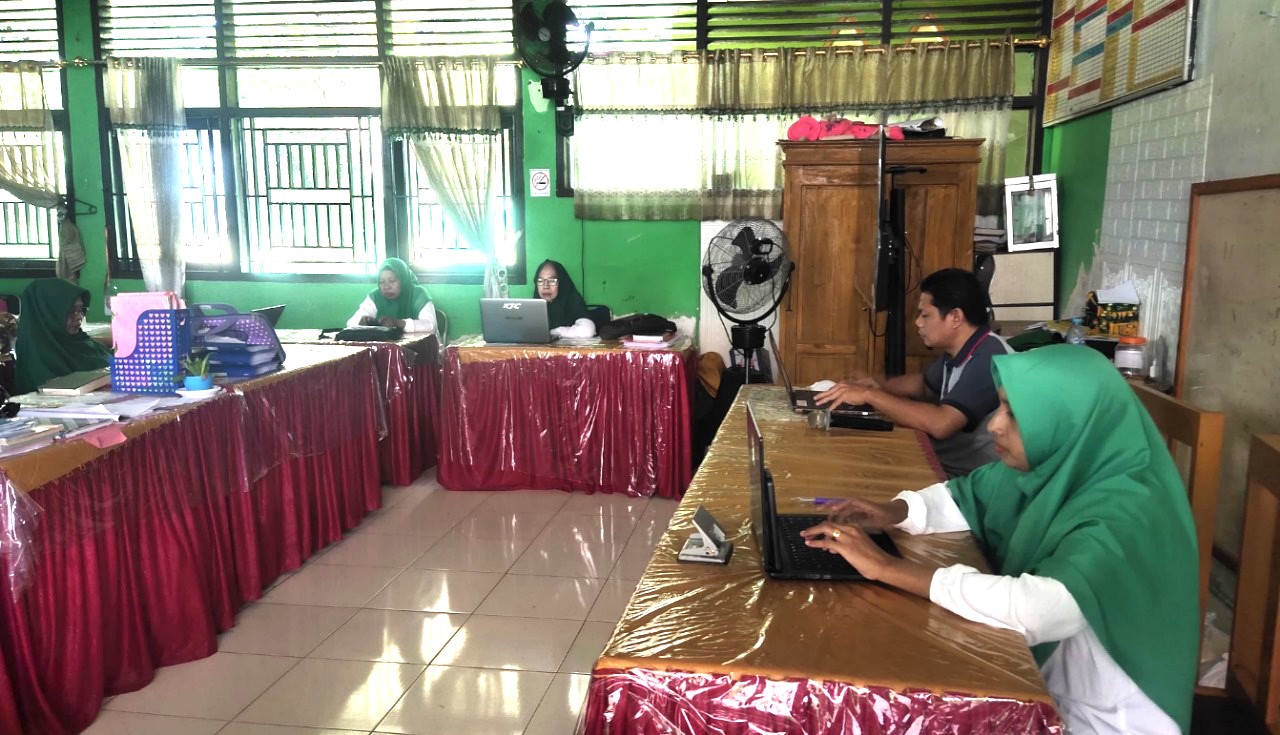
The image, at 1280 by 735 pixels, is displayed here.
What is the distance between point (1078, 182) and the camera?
436 cm

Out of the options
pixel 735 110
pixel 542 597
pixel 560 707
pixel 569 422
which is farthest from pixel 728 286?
pixel 560 707

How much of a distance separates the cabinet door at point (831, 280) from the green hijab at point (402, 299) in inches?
88.1

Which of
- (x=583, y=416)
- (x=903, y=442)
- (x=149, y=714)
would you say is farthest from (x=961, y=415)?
(x=149, y=714)

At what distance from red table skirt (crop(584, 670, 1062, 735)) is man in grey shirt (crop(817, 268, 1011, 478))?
4.98ft

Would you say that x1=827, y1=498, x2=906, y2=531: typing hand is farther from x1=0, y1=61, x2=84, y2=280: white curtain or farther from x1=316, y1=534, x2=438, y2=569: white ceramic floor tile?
x1=0, y1=61, x2=84, y2=280: white curtain

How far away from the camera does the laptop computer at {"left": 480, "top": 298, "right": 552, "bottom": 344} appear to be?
4320 mm

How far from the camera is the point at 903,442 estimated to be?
2.49 meters

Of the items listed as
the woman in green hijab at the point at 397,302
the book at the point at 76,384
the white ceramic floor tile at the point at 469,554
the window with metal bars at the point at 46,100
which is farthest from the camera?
the window with metal bars at the point at 46,100

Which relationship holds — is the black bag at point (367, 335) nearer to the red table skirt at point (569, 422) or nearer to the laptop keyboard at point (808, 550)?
the red table skirt at point (569, 422)

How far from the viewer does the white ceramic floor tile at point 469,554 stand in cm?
348

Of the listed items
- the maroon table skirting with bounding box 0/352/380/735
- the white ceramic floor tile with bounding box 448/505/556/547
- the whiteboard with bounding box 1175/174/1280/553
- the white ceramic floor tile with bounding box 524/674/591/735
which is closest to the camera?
the maroon table skirting with bounding box 0/352/380/735

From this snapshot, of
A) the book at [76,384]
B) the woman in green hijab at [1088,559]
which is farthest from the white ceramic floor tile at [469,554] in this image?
the woman in green hijab at [1088,559]

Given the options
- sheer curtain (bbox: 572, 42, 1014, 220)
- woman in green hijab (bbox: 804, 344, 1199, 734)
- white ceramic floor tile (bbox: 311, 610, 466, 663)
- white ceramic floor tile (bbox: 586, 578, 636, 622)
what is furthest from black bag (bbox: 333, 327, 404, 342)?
woman in green hijab (bbox: 804, 344, 1199, 734)

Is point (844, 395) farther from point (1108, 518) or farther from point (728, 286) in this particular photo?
point (728, 286)
